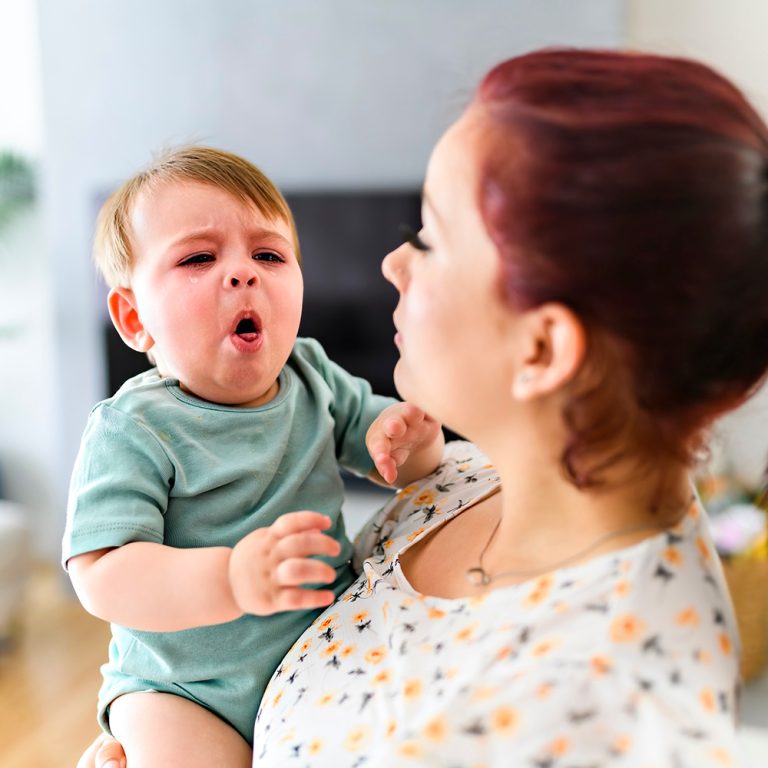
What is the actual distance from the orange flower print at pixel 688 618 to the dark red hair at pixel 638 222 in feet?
0.41

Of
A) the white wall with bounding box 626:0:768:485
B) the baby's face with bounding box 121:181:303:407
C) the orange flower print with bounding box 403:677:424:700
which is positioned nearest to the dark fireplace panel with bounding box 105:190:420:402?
the white wall with bounding box 626:0:768:485

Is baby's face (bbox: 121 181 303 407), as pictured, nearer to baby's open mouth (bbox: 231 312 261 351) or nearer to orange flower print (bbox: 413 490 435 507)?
baby's open mouth (bbox: 231 312 261 351)

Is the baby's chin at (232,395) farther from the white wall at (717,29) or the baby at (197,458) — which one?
the white wall at (717,29)

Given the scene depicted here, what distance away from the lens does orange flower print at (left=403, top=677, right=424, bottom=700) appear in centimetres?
69

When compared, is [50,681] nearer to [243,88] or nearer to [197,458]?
[243,88]

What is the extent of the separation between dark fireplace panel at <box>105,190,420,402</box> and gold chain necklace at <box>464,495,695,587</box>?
8.67ft

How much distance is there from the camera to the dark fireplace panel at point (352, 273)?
3467 millimetres

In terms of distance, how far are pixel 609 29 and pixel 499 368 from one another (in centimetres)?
263

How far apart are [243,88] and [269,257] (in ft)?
9.52

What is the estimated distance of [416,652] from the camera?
2.40ft

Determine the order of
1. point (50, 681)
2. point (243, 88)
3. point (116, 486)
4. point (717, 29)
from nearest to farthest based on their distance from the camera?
point (116, 486) → point (717, 29) → point (50, 681) → point (243, 88)

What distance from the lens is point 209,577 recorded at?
0.77m

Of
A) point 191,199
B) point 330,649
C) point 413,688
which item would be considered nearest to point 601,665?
point 413,688

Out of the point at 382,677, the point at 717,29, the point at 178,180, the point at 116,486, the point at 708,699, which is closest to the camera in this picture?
the point at 708,699
